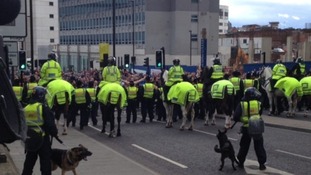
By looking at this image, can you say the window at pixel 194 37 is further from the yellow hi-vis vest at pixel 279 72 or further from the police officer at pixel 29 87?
the police officer at pixel 29 87

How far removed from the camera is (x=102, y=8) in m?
88.1

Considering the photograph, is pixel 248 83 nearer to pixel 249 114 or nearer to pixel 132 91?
pixel 132 91

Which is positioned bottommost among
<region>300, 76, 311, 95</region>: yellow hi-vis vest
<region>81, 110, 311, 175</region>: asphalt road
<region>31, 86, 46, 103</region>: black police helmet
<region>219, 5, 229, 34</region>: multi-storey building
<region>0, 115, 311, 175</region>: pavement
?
<region>81, 110, 311, 175</region>: asphalt road

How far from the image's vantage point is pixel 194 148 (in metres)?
13.3

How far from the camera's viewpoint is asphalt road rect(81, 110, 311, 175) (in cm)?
1078

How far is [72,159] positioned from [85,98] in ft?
30.1

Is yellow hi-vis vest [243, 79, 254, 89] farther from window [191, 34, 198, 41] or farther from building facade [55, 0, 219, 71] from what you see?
window [191, 34, 198, 41]

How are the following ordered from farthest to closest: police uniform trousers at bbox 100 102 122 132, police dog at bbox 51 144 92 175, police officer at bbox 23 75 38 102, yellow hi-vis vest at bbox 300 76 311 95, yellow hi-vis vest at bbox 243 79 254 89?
yellow hi-vis vest at bbox 243 79 254 89
yellow hi-vis vest at bbox 300 76 311 95
police officer at bbox 23 75 38 102
police uniform trousers at bbox 100 102 122 132
police dog at bbox 51 144 92 175

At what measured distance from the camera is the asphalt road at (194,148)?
10.8 meters

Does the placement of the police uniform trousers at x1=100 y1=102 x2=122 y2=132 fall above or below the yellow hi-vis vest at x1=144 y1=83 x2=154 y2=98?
below

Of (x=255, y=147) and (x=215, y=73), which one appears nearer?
(x=255, y=147)

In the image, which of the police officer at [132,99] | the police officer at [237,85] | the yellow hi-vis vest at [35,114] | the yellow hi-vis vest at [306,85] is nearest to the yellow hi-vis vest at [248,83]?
the police officer at [237,85]

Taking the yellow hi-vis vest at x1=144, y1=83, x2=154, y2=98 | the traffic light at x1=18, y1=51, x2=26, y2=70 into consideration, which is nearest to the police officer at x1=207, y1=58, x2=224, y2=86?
the yellow hi-vis vest at x1=144, y1=83, x2=154, y2=98

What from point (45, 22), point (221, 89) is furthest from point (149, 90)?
point (45, 22)
